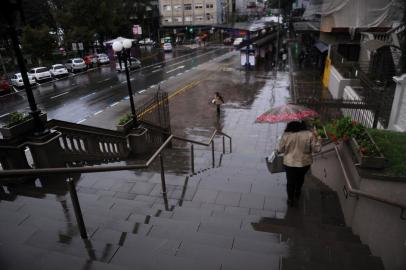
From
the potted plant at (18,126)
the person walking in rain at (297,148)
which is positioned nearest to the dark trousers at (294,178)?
the person walking in rain at (297,148)

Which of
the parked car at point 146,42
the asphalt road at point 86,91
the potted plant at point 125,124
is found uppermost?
the potted plant at point 125,124

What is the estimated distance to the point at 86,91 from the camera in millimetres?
26047

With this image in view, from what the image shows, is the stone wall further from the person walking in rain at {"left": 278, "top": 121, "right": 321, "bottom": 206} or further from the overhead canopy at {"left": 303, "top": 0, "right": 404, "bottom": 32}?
the overhead canopy at {"left": 303, "top": 0, "right": 404, "bottom": 32}

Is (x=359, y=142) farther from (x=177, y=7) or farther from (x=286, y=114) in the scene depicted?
(x=177, y=7)

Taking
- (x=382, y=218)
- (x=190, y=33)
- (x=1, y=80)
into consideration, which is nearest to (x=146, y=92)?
(x=1, y=80)

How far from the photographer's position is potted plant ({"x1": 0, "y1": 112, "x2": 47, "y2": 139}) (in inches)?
245

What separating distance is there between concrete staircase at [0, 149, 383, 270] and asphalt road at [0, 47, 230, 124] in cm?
1437

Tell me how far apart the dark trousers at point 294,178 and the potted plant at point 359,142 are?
30.7 inches

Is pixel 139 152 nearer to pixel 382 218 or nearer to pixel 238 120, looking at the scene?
pixel 382 218

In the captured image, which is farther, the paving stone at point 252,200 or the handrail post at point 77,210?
→ the paving stone at point 252,200

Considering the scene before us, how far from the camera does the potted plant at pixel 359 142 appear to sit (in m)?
4.36

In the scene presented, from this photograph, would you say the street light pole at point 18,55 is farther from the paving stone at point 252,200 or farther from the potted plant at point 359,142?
the potted plant at point 359,142

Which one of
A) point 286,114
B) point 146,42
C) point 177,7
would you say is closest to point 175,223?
point 286,114

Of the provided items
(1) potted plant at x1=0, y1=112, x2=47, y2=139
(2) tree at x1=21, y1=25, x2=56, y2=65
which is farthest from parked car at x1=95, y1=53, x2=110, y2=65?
(1) potted plant at x1=0, y1=112, x2=47, y2=139
